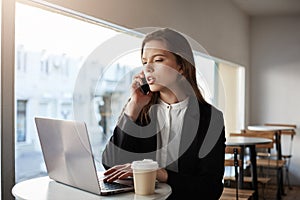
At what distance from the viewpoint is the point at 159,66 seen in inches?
46.6

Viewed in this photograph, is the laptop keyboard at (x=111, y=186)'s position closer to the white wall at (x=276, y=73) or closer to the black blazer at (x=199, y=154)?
the black blazer at (x=199, y=154)

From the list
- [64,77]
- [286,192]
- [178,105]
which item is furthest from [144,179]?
[286,192]

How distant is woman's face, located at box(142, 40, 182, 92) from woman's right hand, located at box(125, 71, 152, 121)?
9cm

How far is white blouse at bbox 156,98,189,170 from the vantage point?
1.21 metres

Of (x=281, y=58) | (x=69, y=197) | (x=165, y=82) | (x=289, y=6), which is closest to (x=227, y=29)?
(x=289, y=6)

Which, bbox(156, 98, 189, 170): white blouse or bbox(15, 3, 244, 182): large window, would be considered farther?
bbox(15, 3, 244, 182): large window

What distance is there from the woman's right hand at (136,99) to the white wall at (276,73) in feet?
14.9

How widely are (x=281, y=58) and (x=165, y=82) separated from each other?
466 centimetres

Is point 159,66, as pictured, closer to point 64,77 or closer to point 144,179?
point 144,179

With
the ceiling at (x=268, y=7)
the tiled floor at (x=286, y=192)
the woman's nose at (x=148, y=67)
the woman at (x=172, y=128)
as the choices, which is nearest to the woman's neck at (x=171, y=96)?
the woman at (x=172, y=128)

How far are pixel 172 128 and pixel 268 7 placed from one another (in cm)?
425

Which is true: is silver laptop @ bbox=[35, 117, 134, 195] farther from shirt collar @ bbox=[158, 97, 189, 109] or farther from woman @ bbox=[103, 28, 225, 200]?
shirt collar @ bbox=[158, 97, 189, 109]

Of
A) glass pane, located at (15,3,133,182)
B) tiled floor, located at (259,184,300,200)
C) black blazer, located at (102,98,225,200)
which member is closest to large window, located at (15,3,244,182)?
glass pane, located at (15,3,133,182)

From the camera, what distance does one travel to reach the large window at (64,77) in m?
1.44
